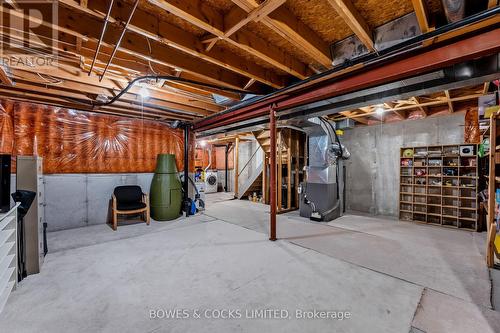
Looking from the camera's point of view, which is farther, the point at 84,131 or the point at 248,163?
the point at 248,163

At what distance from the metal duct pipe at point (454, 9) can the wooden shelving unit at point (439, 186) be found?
12.3 feet

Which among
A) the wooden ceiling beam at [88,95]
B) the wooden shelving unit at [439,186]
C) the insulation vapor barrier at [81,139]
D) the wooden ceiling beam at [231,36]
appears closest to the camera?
the wooden ceiling beam at [231,36]

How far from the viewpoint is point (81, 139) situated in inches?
161

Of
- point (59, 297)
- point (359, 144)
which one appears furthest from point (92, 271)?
point (359, 144)

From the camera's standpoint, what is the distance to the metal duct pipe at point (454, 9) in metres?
1.42

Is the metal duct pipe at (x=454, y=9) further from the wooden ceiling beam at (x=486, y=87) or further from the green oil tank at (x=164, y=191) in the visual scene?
the green oil tank at (x=164, y=191)

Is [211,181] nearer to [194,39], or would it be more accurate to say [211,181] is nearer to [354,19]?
[194,39]

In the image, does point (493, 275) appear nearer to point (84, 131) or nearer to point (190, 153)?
point (190, 153)

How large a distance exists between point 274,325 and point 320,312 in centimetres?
40

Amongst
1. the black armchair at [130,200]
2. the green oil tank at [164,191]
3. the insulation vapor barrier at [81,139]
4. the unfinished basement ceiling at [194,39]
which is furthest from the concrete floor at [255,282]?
the unfinished basement ceiling at [194,39]

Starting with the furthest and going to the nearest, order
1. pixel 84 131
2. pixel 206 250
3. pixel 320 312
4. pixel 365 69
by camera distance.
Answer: pixel 84 131, pixel 206 250, pixel 365 69, pixel 320 312

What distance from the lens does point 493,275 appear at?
2285 mm

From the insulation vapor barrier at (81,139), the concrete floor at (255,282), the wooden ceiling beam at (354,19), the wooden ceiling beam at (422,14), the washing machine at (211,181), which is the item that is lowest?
the concrete floor at (255,282)

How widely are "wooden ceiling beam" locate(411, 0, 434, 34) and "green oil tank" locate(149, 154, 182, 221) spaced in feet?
14.3
